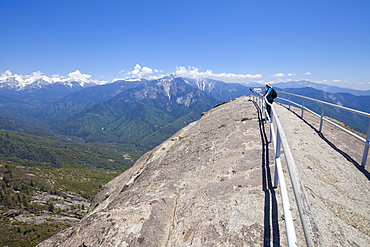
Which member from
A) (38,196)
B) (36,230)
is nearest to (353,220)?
(36,230)

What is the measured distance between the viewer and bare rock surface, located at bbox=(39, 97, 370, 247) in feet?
13.0

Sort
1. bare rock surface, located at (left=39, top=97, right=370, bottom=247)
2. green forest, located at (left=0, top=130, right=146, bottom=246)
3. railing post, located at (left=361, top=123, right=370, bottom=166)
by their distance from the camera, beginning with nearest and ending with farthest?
bare rock surface, located at (left=39, top=97, right=370, bottom=247), railing post, located at (left=361, top=123, right=370, bottom=166), green forest, located at (left=0, top=130, right=146, bottom=246)

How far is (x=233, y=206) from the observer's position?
16.0ft

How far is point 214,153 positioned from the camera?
861cm

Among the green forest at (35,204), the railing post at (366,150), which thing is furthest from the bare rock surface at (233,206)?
the green forest at (35,204)

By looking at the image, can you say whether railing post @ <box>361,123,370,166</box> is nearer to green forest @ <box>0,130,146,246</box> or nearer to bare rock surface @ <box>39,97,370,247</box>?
bare rock surface @ <box>39,97,370,247</box>

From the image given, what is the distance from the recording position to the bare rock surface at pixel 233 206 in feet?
13.0

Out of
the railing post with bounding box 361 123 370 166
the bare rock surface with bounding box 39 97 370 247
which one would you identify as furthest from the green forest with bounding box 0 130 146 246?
the railing post with bounding box 361 123 370 166

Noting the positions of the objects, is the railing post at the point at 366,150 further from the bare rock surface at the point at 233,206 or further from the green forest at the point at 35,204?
the green forest at the point at 35,204

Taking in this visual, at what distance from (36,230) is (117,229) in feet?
466

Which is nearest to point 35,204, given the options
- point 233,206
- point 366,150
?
point 233,206

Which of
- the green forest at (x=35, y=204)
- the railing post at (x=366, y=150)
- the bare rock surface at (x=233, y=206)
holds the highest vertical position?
the railing post at (x=366, y=150)

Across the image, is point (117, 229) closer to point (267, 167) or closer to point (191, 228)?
point (191, 228)

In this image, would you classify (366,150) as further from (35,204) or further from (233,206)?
(35,204)
